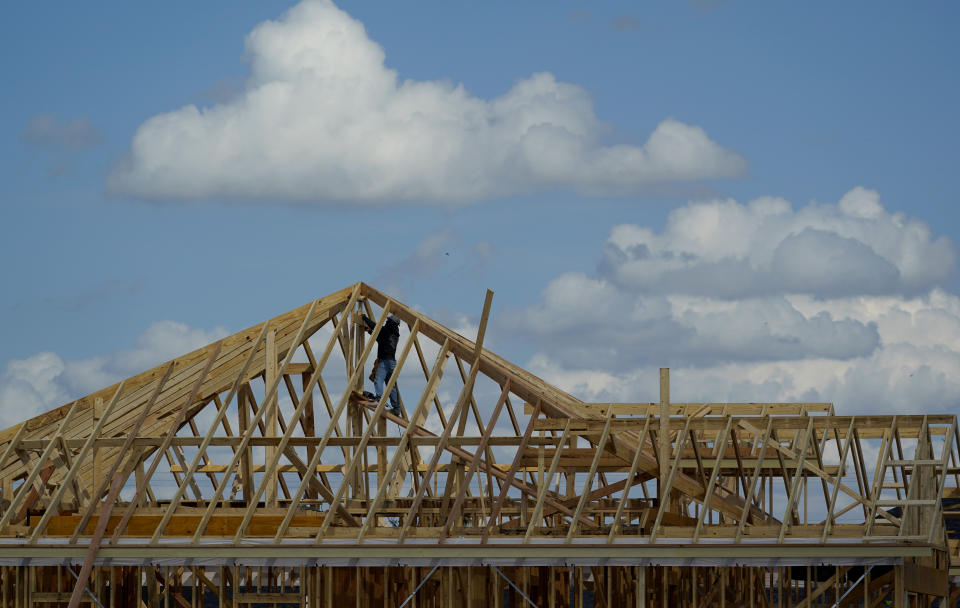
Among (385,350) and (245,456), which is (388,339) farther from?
(245,456)

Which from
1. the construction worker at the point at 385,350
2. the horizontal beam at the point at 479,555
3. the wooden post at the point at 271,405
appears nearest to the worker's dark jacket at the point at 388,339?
the construction worker at the point at 385,350

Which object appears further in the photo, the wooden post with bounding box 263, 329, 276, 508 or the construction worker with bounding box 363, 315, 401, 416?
the construction worker with bounding box 363, 315, 401, 416

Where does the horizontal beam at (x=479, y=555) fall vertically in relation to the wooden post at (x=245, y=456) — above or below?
below

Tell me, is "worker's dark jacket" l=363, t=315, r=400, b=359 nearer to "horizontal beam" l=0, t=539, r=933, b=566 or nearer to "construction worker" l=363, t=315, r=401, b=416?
"construction worker" l=363, t=315, r=401, b=416

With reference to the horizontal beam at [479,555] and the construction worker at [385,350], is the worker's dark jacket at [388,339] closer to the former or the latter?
the construction worker at [385,350]

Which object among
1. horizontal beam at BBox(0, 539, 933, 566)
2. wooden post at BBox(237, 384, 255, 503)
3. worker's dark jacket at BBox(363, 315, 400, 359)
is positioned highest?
worker's dark jacket at BBox(363, 315, 400, 359)

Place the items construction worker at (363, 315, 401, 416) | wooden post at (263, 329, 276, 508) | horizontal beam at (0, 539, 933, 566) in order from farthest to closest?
construction worker at (363, 315, 401, 416), wooden post at (263, 329, 276, 508), horizontal beam at (0, 539, 933, 566)

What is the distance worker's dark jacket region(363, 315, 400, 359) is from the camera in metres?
27.3

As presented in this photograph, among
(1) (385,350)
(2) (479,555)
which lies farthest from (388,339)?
(2) (479,555)

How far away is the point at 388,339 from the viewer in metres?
27.3

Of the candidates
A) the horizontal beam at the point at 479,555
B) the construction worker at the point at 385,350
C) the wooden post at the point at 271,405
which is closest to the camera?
the horizontal beam at the point at 479,555

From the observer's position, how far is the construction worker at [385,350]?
27.3 m

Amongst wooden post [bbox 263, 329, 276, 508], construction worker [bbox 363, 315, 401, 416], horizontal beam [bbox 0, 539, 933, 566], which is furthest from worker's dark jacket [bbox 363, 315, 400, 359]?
horizontal beam [bbox 0, 539, 933, 566]

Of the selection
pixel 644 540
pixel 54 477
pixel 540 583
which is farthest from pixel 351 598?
pixel 54 477
